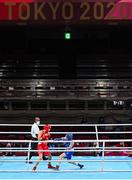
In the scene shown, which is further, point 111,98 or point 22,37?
point 22,37

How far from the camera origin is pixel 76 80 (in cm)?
2405

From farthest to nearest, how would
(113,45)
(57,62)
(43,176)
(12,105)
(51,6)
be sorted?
(113,45) < (57,62) < (12,105) < (51,6) < (43,176)

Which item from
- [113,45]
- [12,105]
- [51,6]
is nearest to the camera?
[51,6]

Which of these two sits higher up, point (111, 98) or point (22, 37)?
point (22, 37)

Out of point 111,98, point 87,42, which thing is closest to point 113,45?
point 87,42

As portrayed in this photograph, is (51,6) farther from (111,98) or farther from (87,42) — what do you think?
(87,42)

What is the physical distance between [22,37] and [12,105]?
19.6 ft

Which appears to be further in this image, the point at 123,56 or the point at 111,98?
the point at 123,56

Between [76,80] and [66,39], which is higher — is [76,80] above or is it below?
below

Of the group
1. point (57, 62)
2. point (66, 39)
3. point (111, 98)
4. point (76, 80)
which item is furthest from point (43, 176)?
point (66, 39)

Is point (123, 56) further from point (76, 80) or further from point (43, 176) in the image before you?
point (43, 176)


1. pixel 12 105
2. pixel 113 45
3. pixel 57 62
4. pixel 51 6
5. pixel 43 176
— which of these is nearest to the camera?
pixel 43 176

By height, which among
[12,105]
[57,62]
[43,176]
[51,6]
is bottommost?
[43,176]

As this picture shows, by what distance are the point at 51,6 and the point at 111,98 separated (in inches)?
185
